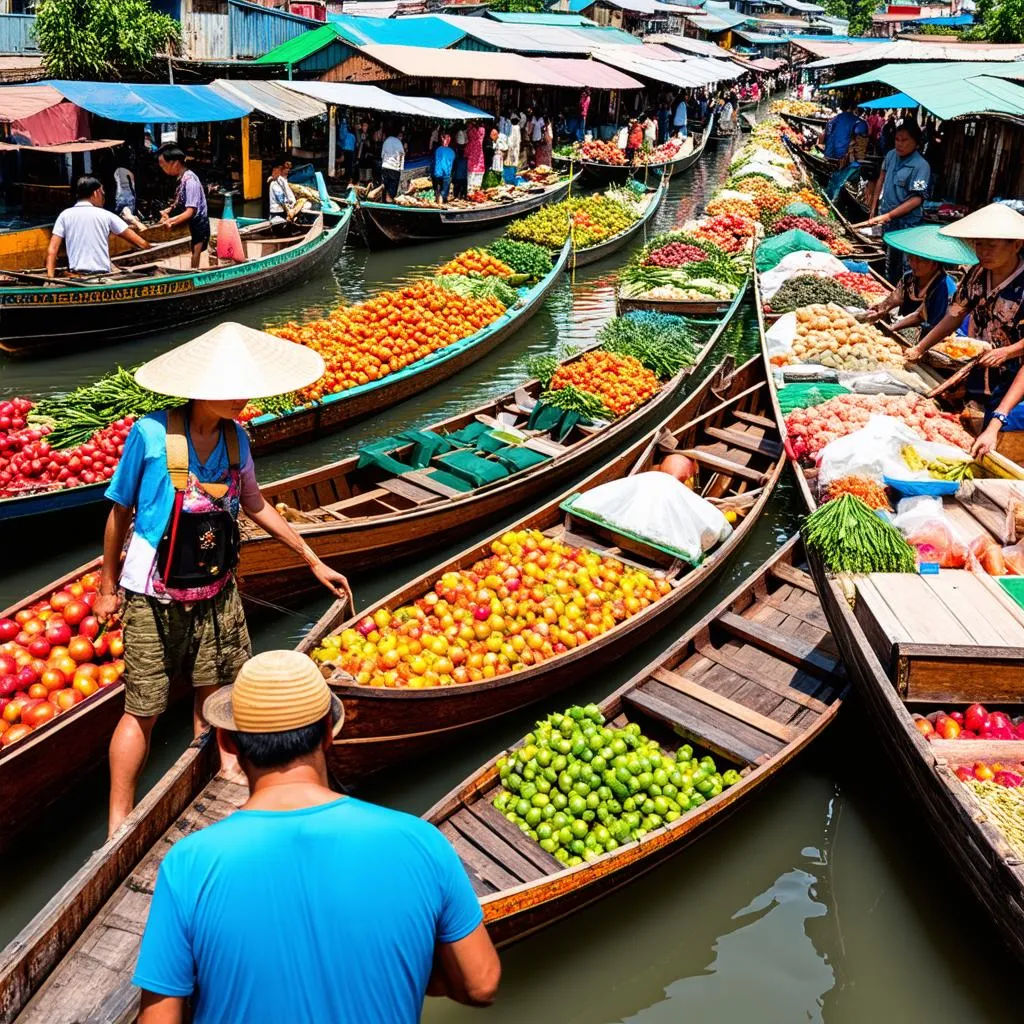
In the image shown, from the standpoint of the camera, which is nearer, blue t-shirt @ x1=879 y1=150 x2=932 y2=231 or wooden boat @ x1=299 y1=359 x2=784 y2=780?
wooden boat @ x1=299 y1=359 x2=784 y2=780

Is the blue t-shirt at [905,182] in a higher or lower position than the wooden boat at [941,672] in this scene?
higher

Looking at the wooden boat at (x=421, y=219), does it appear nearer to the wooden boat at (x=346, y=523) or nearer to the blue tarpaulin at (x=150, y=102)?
the blue tarpaulin at (x=150, y=102)

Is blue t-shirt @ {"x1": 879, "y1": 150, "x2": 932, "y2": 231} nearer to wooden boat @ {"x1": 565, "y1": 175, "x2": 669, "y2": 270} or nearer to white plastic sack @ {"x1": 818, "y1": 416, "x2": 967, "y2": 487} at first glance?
wooden boat @ {"x1": 565, "y1": 175, "x2": 669, "y2": 270}

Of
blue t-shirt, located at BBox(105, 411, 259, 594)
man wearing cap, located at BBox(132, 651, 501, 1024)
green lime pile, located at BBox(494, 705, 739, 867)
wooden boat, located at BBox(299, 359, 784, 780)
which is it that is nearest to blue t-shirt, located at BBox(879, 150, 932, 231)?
wooden boat, located at BBox(299, 359, 784, 780)

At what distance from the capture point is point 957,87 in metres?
15.7

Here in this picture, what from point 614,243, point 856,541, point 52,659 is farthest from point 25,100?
point 856,541

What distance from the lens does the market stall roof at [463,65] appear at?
21.1 meters

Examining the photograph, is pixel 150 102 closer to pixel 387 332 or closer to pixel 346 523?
pixel 387 332

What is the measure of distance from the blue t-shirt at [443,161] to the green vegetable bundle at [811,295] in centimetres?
1009

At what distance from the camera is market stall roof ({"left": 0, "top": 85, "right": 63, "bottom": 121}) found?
1437 cm

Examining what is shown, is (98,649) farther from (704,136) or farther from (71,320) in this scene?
(704,136)

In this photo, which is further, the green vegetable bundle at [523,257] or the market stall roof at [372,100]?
the market stall roof at [372,100]

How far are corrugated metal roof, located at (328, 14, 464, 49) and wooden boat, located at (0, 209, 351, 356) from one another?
1263 cm

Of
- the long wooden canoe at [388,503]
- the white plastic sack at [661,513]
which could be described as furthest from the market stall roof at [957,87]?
the white plastic sack at [661,513]
